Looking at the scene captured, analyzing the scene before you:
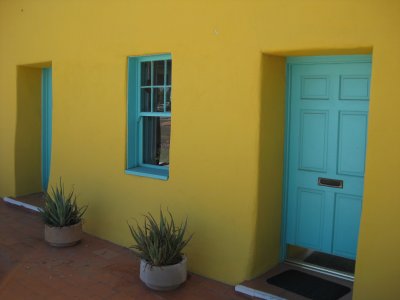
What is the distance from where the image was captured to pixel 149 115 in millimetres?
6250

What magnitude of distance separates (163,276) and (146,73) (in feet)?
9.11

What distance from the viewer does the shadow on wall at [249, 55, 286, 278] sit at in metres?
4.95

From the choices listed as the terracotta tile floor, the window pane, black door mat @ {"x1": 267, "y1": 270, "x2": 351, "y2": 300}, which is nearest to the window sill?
the window pane

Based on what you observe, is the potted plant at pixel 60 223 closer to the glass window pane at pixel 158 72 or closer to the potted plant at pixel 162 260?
the potted plant at pixel 162 260

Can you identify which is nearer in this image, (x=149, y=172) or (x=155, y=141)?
(x=149, y=172)

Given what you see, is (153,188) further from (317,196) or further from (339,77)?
(339,77)

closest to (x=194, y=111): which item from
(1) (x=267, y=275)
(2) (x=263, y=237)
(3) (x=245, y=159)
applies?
(3) (x=245, y=159)

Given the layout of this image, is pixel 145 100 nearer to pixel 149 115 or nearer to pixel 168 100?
pixel 149 115

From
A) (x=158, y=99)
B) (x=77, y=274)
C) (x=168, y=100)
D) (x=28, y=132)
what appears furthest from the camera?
(x=28, y=132)

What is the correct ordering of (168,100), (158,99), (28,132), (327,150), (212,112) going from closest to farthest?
(327,150)
(212,112)
(168,100)
(158,99)
(28,132)

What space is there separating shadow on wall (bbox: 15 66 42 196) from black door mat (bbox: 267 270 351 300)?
5473 mm

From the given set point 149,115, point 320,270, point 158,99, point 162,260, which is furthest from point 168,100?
point 320,270

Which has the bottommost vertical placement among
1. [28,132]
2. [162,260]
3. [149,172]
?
[162,260]

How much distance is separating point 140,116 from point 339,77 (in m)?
2.73
